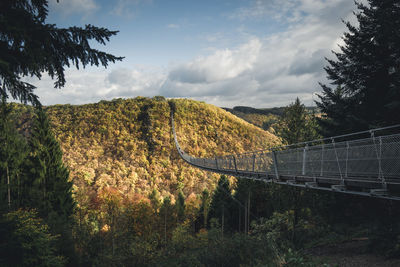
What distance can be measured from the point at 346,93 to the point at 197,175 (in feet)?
152

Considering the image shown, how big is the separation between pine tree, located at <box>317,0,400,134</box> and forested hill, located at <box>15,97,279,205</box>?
134 ft

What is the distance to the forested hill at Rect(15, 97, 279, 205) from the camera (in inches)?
2026

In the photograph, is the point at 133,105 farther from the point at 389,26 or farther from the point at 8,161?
the point at 389,26

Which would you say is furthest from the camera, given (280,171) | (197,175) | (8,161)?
(197,175)

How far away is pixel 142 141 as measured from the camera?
63.8 meters

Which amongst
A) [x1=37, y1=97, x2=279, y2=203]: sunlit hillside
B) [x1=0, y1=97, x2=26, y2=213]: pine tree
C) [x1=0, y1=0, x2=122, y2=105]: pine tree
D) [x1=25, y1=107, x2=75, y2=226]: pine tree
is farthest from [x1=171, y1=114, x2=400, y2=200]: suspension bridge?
[x1=37, y1=97, x2=279, y2=203]: sunlit hillside

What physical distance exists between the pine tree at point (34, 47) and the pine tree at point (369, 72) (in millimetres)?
9068

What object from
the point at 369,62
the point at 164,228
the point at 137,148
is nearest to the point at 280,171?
the point at 369,62

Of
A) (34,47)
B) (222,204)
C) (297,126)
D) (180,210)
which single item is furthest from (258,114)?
(34,47)

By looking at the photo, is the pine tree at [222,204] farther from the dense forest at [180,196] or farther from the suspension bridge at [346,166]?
the suspension bridge at [346,166]

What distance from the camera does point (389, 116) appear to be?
898 cm

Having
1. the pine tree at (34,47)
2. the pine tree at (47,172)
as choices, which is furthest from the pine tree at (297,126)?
the pine tree at (47,172)

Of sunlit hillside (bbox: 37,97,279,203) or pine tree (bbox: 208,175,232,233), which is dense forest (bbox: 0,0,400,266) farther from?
sunlit hillside (bbox: 37,97,279,203)

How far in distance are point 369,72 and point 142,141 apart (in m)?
58.5
